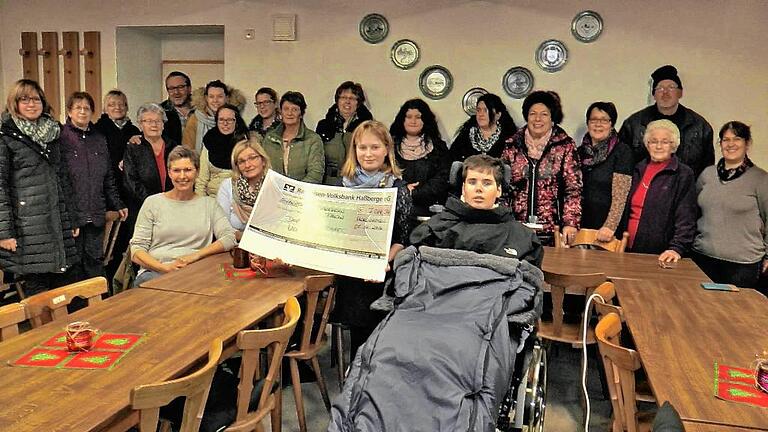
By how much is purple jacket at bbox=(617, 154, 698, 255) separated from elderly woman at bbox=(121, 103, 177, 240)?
3.20 m

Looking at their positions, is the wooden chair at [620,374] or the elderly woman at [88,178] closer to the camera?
the wooden chair at [620,374]

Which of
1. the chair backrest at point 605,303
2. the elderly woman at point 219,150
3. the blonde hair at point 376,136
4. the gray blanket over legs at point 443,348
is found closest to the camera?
the gray blanket over legs at point 443,348

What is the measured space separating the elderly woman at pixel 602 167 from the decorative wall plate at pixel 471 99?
4.85 ft

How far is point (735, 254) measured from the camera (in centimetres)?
373

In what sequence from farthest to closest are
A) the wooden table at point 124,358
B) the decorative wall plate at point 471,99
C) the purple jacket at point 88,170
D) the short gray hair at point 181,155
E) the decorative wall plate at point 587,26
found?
the decorative wall plate at point 471,99 < the decorative wall plate at point 587,26 < the purple jacket at point 88,170 < the short gray hair at point 181,155 < the wooden table at point 124,358

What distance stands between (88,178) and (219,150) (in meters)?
0.86

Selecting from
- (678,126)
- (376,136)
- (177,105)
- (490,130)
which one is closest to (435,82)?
(490,130)

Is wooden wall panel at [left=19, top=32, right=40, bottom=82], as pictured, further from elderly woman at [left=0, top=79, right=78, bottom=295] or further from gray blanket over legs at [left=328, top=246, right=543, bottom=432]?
gray blanket over legs at [left=328, top=246, right=543, bottom=432]

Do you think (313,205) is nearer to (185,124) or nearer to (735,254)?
(735,254)

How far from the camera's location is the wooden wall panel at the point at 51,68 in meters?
6.55

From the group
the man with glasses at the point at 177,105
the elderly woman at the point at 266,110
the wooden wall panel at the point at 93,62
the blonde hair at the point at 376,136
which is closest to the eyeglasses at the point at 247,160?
the blonde hair at the point at 376,136

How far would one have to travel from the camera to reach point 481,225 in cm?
288

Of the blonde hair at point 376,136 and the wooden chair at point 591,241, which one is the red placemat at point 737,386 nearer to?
the blonde hair at point 376,136

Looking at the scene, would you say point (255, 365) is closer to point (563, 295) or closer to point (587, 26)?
point (563, 295)
